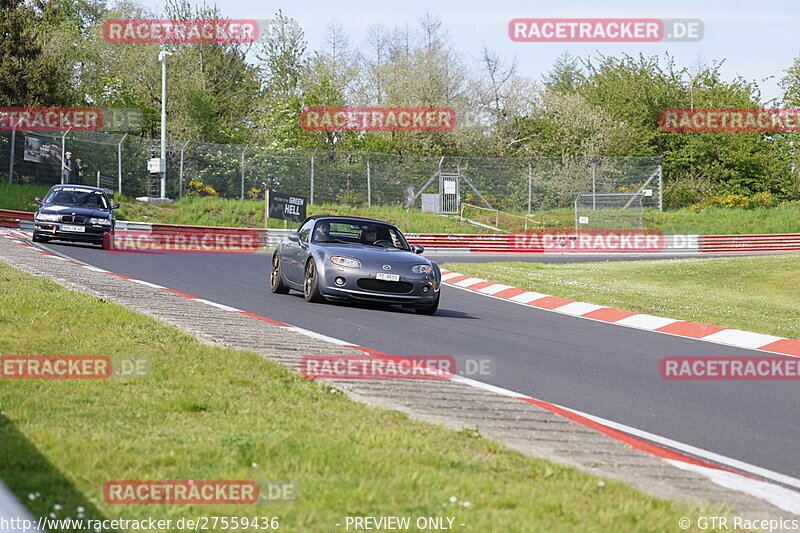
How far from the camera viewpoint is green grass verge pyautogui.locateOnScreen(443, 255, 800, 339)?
1686cm

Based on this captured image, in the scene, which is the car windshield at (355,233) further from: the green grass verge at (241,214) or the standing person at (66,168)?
the standing person at (66,168)

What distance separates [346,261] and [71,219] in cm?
1295

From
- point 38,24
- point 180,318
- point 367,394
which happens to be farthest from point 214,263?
point 38,24

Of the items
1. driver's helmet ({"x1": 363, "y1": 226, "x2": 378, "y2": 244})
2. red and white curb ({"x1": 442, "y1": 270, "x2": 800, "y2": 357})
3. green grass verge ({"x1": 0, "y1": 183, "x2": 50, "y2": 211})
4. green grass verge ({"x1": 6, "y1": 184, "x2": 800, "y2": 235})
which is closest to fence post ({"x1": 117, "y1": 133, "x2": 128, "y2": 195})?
green grass verge ({"x1": 6, "y1": 184, "x2": 800, "y2": 235})

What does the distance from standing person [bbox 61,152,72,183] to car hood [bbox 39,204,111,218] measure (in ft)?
41.9

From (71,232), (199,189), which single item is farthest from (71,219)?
(199,189)

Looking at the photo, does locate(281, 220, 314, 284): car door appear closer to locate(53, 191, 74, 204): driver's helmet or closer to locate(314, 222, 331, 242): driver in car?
locate(314, 222, 331, 242): driver in car

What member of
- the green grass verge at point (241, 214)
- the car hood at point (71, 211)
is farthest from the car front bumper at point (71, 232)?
the green grass verge at point (241, 214)

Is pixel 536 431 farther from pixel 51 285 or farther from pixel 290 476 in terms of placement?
pixel 51 285

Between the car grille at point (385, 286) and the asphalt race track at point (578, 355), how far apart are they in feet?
1.13

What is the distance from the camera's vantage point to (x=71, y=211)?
24.6m

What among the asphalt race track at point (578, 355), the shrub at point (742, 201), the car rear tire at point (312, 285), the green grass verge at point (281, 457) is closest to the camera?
the green grass verge at point (281, 457)

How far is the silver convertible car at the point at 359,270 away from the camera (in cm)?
1396

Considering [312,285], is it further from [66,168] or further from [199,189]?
[199,189]
